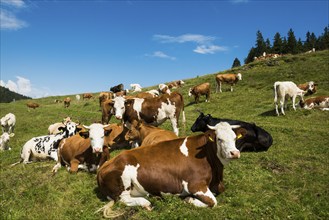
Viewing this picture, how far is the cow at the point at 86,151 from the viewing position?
10.2m

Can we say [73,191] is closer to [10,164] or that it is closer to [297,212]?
[297,212]

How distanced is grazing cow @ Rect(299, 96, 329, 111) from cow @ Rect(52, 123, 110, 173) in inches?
735

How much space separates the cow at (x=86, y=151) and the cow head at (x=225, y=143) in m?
4.26

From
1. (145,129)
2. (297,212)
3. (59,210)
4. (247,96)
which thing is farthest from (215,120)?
(247,96)

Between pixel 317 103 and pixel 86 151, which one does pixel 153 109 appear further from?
pixel 317 103

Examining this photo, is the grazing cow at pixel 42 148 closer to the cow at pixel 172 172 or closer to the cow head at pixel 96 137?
the cow head at pixel 96 137

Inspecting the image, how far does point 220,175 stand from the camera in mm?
7770

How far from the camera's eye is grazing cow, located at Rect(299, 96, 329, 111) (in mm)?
23234

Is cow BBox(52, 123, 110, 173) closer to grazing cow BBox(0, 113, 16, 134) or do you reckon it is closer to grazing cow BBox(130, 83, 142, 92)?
grazing cow BBox(0, 113, 16, 134)

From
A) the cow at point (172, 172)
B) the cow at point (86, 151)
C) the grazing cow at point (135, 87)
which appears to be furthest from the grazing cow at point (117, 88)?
the cow at point (172, 172)

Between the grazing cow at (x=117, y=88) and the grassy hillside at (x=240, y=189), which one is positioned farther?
the grazing cow at (x=117, y=88)

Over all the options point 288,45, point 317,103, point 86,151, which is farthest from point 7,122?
point 288,45

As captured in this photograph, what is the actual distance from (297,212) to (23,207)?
22.6 ft

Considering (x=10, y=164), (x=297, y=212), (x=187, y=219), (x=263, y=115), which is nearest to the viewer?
(x=187, y=219)
